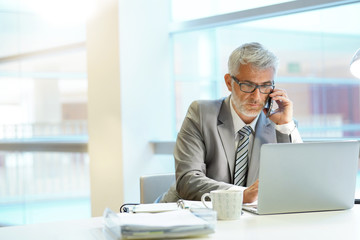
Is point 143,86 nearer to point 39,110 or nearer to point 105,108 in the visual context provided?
point 105,108

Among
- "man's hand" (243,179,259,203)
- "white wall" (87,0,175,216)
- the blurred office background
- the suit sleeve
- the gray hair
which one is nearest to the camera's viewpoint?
"man's hand" (243,179,259,203)

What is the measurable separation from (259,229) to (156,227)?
1.06 ft

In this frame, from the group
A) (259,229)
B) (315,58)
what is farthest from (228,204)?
(315,58)

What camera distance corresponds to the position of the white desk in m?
1.52

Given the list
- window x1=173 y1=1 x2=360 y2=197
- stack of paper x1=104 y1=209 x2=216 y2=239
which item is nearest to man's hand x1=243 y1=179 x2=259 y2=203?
stack of paper x1=104 y1=209 x2=216 y2=239

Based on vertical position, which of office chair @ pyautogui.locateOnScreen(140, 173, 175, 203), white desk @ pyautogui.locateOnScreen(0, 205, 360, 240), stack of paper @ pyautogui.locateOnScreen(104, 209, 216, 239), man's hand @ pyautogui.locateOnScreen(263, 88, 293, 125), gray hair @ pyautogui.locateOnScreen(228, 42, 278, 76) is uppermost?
gray hair @ pyautogui.locateOnScreen(228, 42, 278, 76)

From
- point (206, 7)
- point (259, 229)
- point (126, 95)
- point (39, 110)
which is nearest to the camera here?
point (259, 229)

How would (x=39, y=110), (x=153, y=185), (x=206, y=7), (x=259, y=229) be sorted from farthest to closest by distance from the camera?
(x=39, y=110) → (x=206, y=7) → (x=153, y=185) → (x=259, y=229)

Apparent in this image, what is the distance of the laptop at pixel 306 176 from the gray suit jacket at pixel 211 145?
0.56 m

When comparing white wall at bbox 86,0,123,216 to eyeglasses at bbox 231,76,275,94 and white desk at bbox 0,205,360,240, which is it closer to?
eyeglasses at bbox 231,76,275,94

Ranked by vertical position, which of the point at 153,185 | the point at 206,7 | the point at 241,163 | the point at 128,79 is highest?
the point at 206,7

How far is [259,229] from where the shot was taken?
1.60 metres

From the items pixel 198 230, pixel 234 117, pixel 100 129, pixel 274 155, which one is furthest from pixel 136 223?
pixel 100 129

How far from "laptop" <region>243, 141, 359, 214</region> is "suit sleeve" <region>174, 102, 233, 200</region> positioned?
15.0 inches
